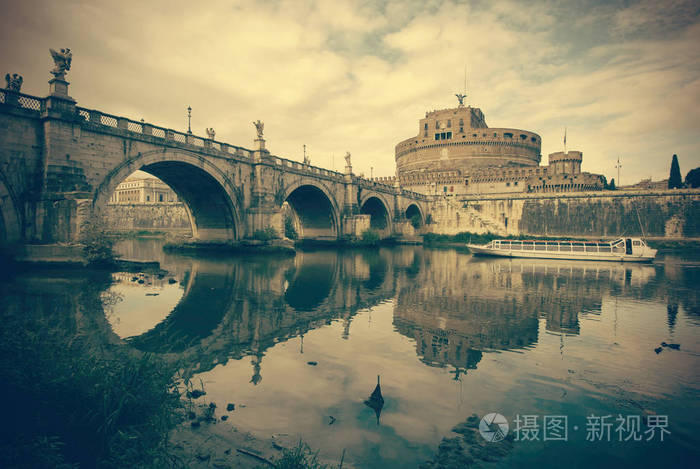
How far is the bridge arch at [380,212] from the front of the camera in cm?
5747

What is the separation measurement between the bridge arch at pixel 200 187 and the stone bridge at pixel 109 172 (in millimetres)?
74

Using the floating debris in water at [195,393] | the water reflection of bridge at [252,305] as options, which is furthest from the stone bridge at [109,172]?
the floating debris in water at [195,393]

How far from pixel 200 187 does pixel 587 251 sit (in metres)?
35.3

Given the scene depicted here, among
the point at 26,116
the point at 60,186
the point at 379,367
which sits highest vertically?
the point at 26,116

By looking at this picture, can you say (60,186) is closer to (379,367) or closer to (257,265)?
(257,265)

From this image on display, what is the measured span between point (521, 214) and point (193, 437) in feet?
220

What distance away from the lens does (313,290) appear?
58.3 feet

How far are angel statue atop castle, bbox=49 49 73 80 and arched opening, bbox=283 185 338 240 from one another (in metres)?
26.9

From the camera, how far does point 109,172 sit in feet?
70.0

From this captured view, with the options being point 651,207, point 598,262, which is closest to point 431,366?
point 598,262

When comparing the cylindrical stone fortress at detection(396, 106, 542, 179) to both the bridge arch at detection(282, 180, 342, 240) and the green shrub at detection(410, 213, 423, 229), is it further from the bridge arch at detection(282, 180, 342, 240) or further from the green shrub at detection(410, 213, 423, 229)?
the bridge arch at detection(282, 180, 342, 240)

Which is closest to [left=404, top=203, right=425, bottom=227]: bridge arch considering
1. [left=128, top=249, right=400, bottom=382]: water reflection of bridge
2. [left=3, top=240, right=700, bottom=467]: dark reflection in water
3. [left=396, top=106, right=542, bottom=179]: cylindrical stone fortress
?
[left=396, top=106, right=542, bottom=179]: cylindrical stone fortress

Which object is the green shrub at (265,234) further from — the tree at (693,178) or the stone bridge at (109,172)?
the tree at (693,178)

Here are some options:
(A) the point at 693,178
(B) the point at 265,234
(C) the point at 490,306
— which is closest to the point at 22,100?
(B) the point at 265,234
